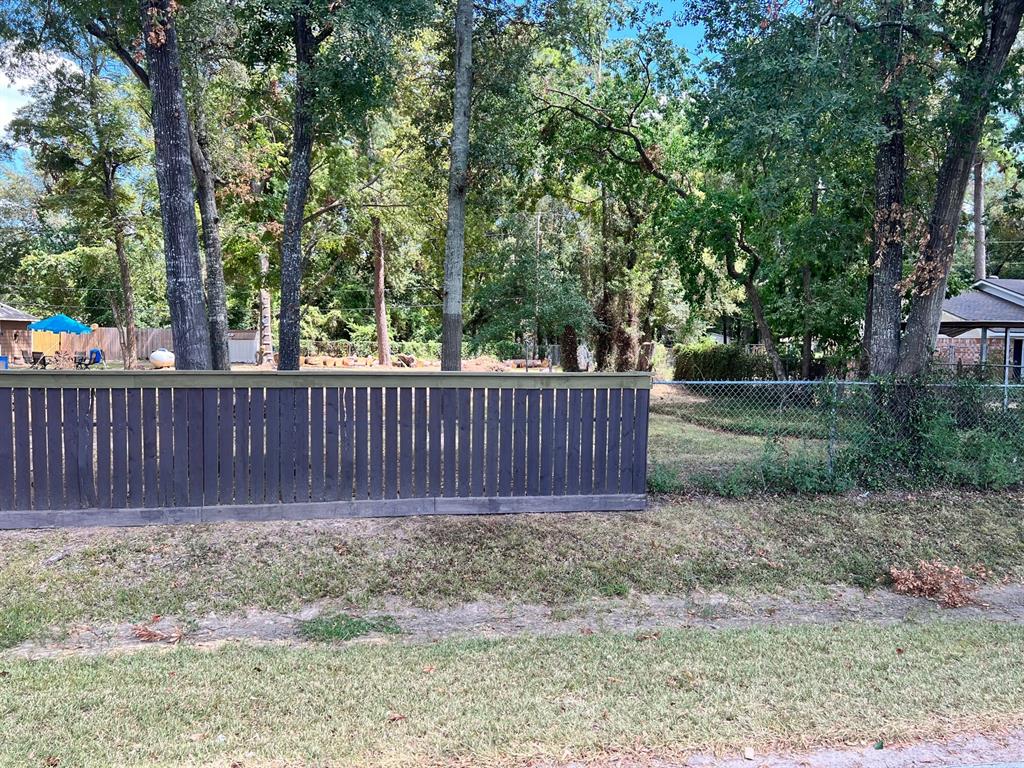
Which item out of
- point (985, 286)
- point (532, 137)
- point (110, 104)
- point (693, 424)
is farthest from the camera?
point (985, 286)

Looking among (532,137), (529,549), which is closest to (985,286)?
(532,137)

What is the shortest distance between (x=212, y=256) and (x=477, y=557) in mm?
8697

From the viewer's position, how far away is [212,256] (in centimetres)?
1187

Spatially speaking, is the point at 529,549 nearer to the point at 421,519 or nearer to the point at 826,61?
the point at 421,519

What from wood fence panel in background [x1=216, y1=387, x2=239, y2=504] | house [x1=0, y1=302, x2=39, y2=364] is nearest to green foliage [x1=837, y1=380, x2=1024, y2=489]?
wood fence panel in background [x1=216, y1=387, x2=239, y2=504]

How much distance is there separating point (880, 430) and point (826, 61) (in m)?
4.39

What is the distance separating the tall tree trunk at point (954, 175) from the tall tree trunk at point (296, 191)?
28.3 feet

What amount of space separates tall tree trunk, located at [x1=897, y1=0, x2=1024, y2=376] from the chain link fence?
92 cm

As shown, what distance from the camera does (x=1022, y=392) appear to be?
8625 millimetres

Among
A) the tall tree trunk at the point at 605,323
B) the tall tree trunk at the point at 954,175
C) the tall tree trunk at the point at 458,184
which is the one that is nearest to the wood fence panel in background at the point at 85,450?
the tall tree trunk at the point at 458,184

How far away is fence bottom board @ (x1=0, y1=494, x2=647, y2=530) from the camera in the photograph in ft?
18.7

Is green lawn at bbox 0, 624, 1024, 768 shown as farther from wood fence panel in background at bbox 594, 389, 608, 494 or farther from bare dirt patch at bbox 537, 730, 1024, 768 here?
wood fence panel in background at bbox 594, 389, 608, 494

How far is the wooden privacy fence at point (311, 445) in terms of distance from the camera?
18.7ft

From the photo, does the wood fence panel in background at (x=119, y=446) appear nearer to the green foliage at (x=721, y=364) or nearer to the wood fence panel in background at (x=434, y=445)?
the wood fence panel in background at (x=434, y=445)
